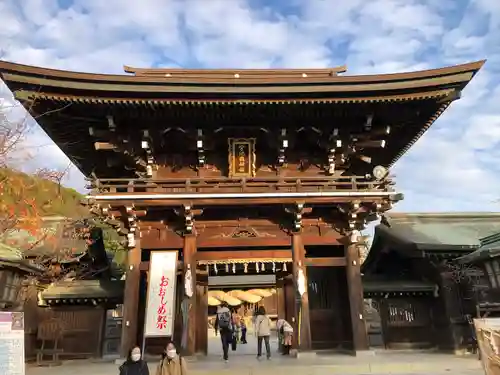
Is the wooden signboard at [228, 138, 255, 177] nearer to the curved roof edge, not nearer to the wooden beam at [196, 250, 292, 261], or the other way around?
the curved roof edge

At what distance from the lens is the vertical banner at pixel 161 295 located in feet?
35.4

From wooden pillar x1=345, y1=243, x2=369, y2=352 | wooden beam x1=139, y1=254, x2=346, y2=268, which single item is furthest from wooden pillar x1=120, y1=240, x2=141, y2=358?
wooden pillar x1=345, y1=243, x2=369, y2=352

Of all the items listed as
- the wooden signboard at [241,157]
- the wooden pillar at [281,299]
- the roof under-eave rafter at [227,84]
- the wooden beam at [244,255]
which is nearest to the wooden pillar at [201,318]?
the wooden beam at [244,255]

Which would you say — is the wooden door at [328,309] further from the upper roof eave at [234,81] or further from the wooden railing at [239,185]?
the upper roof eave at [234,81]

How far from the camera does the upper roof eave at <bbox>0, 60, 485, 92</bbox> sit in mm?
11195

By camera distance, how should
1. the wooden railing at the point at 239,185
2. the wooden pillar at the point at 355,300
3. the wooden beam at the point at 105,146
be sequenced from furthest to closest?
the wooden beam at the point at 105,146 < the wooden railing at the point at 239,185 < the wooden pillar at the point at 355,300

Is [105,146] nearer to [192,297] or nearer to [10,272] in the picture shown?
A: [192,297]

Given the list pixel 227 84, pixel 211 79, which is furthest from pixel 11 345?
pixel 211 79

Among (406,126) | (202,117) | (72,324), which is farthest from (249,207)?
(72,324)

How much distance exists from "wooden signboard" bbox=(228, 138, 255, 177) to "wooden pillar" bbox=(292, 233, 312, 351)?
8.01 ft

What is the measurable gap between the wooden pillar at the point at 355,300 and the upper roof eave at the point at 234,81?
474 cm

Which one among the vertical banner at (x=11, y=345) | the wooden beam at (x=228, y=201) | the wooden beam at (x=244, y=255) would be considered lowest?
the vertical banner at (x=11, y=345)

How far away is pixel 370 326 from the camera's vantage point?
15.8 m

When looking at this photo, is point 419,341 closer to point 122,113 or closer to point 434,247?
point 434,247
